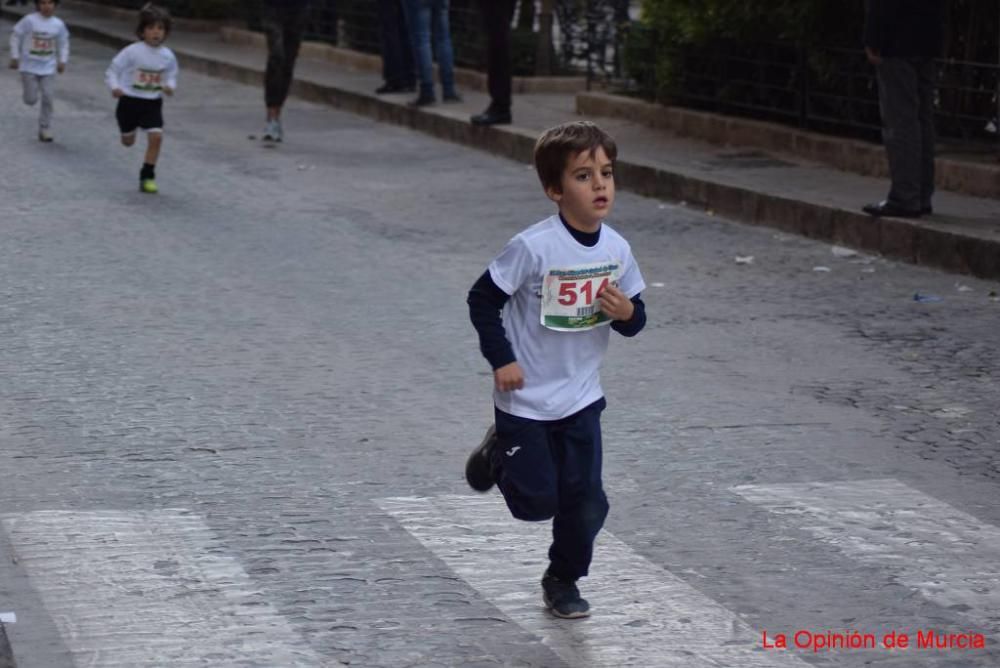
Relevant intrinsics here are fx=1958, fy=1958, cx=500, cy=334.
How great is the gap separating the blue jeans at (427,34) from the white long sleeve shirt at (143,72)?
4444mm

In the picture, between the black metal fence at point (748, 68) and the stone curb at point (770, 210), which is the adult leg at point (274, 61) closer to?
the stone curb at point (770, 210)

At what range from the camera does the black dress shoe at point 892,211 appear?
1119 cm

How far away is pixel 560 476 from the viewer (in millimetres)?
4875

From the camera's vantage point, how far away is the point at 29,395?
7.29 metres

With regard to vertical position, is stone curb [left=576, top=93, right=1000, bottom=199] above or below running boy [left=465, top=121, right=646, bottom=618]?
below

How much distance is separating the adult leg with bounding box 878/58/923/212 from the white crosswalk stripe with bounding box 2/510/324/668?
6.49m

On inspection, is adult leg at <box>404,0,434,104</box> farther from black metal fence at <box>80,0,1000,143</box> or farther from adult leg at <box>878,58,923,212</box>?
adult leg at <box>878,58,923,212</box>

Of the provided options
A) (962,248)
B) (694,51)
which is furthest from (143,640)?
(694,51)

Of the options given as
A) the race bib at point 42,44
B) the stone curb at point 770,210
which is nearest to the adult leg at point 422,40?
the stone curb at point 770,210

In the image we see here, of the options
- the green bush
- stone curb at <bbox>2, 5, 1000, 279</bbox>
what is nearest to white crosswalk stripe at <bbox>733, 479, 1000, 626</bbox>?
stone curb at <bbox>2, 5, 1000, 279</bbox>

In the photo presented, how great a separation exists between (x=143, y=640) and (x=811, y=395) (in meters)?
3.55

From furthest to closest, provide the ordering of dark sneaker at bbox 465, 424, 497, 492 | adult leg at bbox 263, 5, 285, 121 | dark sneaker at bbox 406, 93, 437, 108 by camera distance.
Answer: dark sneaker at bbox 406, 93, 437, 108, adult leg at bbox 263, 5, 285, 121, dark sneaker at bbox 465, 424, 497, 492

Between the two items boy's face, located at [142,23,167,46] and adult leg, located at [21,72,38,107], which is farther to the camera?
adult leg, located at [21,72,38,107]

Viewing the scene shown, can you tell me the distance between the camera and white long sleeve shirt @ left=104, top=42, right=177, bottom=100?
13.3 m
